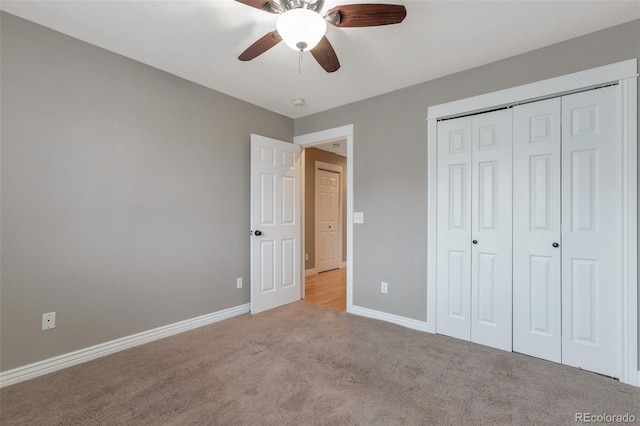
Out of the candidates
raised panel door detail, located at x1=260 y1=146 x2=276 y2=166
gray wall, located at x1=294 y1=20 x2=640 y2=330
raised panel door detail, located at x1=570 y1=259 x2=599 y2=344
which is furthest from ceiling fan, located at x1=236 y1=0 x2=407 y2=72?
raised panel door detail, located at x1=570 y1=259 x2=599 y2=344

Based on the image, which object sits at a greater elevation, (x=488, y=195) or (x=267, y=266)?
(x=488, y=195)

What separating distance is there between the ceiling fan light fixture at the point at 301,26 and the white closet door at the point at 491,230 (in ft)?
5.83

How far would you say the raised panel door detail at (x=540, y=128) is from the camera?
2.27m

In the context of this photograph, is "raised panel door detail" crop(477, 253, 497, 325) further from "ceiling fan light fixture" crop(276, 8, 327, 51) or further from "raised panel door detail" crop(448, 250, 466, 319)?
"ceiling fan light fixture" crop(276, 8, 327, 51)

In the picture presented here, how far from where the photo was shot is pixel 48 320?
210 centimetres

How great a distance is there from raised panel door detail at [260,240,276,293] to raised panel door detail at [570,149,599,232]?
9.27ft

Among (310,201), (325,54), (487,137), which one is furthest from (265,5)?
(310,201)

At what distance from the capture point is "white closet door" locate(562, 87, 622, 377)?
79.8 inches

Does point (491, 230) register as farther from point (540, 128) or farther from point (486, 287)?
point (540, 128)

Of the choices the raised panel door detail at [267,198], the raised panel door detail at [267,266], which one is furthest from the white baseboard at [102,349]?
the raised panel door detail at [267,198]

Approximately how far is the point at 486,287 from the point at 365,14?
7.57ft

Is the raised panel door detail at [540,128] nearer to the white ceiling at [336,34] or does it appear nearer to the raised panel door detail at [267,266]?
the white ceiling at [336,34]

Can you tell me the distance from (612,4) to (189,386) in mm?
3623

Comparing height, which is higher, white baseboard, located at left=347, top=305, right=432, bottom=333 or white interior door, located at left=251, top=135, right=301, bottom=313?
white interior door, located at left=251, top=135, right=301, bottom=313
